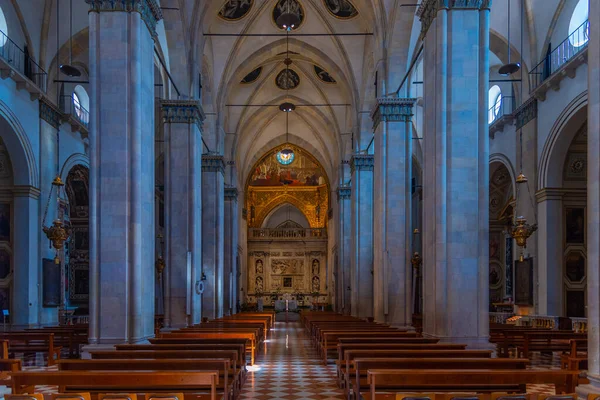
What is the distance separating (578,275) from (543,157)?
428 centimetres

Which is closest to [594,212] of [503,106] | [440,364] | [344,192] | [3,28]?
[440,364]

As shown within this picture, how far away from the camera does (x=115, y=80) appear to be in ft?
44.0

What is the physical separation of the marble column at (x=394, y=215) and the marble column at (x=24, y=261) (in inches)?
468

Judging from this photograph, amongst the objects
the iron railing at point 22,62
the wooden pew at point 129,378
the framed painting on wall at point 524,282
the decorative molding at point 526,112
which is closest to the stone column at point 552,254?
the framed painting on wall at point 524,282

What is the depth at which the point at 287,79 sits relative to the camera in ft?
121

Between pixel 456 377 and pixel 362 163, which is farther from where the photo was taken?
pixel 362 163

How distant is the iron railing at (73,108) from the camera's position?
83.9 ft

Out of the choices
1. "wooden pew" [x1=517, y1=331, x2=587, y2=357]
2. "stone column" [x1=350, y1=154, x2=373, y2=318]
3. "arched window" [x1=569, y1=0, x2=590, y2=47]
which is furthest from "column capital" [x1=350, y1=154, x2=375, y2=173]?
"wooden pew" [x1=517, y1=331, x2=587, y2=357]

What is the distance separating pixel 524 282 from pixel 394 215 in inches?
228

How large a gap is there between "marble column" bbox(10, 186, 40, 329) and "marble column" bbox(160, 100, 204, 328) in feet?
15.7

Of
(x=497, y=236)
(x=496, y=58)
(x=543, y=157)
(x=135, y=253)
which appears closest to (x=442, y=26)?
(x=135, y=253)

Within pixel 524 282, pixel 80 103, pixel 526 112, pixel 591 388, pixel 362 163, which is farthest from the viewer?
pixel 362 163

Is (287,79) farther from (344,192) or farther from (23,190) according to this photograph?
(23,190)

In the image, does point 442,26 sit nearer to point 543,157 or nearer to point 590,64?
point 590,64
